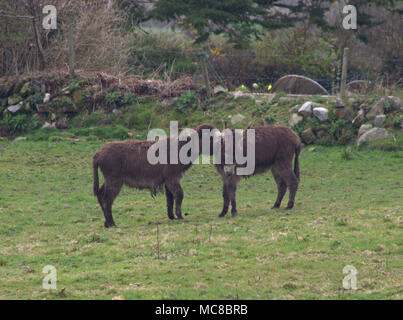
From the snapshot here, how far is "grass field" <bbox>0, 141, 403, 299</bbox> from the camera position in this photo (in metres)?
5.81

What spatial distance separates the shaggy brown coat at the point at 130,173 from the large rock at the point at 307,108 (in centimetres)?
658

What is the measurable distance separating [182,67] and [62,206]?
38.2 ft

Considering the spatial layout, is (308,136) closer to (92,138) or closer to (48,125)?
(92,138)

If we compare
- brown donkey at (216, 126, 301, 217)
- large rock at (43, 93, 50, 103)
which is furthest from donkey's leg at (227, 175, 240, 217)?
large rock at (43, 93, 50, 103)

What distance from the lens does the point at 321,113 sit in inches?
587

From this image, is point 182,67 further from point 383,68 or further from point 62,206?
point 62,206

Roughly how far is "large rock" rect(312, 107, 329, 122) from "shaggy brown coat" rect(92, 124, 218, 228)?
257 inches

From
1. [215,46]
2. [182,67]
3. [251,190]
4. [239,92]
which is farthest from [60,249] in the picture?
[215,46]

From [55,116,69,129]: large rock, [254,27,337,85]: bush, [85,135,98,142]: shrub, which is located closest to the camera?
[85,135,98,142]: shrub

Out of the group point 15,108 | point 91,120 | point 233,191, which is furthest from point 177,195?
point 15,108

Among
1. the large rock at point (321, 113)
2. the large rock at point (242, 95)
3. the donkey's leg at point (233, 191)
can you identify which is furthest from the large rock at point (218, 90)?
the donkey's leg at point (233, 191)

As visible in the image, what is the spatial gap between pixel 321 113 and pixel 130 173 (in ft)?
24.1
